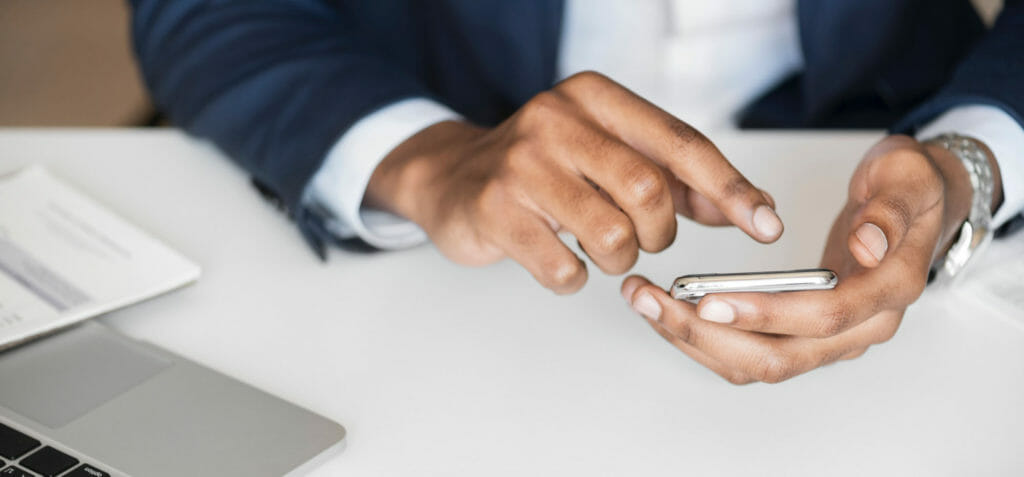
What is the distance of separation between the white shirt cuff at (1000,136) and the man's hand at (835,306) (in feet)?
0.44

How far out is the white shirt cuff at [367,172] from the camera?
72 cm

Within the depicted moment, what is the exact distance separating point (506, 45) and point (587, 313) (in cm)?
44

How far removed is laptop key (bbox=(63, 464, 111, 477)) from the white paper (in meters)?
0.14

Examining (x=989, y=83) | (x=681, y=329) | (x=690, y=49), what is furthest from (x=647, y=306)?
(x=690, y=49)

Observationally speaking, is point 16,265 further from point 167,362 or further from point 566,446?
point 566,446

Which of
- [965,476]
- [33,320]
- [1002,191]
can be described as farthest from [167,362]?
[1002,191]

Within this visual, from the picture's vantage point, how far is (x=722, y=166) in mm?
562

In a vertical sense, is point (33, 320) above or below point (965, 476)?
above

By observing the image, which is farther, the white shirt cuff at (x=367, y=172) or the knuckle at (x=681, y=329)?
the white shirt cuff at (x=367, y=172)

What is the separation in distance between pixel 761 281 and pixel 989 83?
39 centimetres

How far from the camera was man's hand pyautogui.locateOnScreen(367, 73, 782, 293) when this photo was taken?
56 cm

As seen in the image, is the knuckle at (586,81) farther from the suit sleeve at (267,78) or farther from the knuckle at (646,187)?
the suit sleeve at (267,78)

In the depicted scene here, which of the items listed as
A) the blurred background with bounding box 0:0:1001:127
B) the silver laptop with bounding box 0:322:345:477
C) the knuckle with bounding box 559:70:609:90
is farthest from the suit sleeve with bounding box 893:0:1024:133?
the blurred background with bounding box 0:0:1001:127

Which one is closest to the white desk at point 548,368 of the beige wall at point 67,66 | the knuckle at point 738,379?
the knuckle at point 738,379
